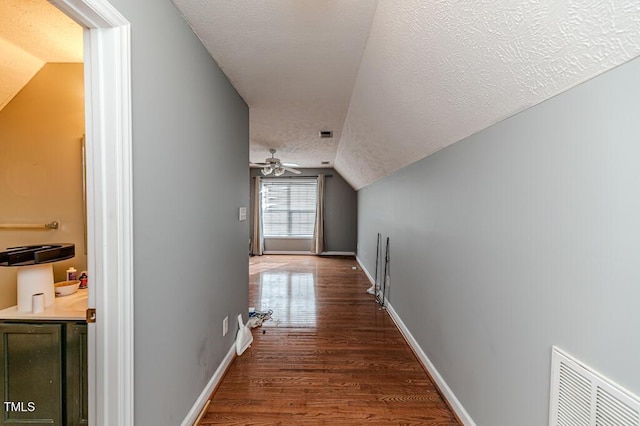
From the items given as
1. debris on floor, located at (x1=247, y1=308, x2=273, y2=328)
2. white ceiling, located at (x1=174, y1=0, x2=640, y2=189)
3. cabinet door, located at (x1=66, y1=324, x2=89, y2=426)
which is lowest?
debris on floor, located at (x1=247, y1=308, x2=273, y2=328)

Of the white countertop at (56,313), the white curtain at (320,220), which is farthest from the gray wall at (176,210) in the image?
the white curtain at (320,220)

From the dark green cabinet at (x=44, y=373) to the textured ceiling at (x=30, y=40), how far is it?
4.54ft

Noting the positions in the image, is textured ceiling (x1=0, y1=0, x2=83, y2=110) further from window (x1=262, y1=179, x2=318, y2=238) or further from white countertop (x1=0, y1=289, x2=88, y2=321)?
window (x1=262, y1=179, x2=318, y2=238)

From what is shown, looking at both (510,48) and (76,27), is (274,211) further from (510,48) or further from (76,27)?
(510,48)

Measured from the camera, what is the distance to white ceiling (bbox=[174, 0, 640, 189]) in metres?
0.83

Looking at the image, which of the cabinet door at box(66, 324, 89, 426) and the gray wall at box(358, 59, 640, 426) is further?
the cabinet door at box(66, 324, 89, 426)

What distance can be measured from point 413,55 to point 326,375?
7.33 ft

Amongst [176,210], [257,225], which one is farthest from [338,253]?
[176,210]

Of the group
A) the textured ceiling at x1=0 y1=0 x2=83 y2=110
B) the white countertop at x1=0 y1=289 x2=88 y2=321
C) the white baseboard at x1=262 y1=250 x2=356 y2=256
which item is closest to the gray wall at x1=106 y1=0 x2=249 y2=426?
the white countertop at x1=0 y1=289 x2=88 y2=321

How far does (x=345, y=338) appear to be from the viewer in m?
2.80

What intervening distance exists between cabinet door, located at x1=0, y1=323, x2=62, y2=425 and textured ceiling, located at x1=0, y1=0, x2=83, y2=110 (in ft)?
4.50

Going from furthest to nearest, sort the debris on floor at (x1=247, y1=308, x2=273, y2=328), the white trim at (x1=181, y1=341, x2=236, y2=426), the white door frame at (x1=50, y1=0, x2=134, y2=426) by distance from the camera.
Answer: the debris on floor at (x1=247, y1=308, x2=273, y2=328)
the white trim at (x1=181, y1=341, x2=236, y2=426)
the white door frame at (x1=50, y1=0, x2=134, y2=426)

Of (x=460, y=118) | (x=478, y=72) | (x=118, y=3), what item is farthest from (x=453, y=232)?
(x=118, y=3)

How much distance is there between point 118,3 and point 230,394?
7.31 feet
